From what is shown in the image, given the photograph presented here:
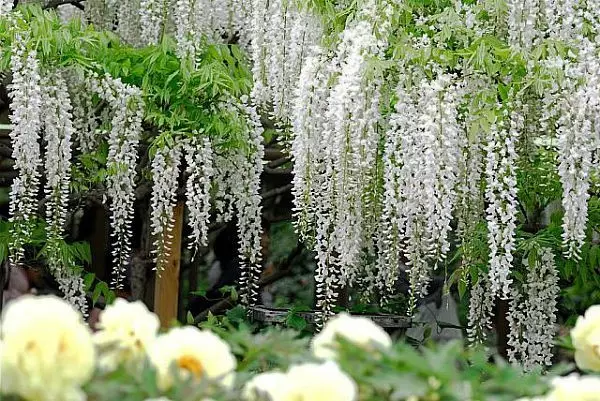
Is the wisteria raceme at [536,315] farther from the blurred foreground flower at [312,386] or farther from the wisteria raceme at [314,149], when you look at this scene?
the blurred foreground flower at [312,386]

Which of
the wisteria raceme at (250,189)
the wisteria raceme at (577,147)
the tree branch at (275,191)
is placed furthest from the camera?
the tree branch at (275,191)

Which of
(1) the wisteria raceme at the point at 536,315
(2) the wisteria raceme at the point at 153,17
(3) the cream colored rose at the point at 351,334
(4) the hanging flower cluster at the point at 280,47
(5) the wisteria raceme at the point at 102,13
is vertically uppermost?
(5) the wisteria raceme at the point at 102,13

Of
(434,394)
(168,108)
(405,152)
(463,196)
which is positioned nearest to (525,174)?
(463,196)

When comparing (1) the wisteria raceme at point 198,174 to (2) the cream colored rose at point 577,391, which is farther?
(1) the wisteria raceme at point 198,174

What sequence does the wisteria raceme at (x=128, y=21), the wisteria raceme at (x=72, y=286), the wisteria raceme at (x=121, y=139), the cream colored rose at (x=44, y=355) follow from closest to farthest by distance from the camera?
the cream colored rose at (x=44, y=355)
the wisteria raceme at (x=121, y=139)
the wisteria raceme at (x=72, y=286)
the wisteria raceme at (x=128, y=21)

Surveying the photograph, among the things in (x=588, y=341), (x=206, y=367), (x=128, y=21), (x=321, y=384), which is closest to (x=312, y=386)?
(x=321, y=384)

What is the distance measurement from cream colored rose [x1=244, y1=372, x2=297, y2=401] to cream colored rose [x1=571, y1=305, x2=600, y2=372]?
1.76 ft

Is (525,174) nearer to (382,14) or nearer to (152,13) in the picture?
(382,14)

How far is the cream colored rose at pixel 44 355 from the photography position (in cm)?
108

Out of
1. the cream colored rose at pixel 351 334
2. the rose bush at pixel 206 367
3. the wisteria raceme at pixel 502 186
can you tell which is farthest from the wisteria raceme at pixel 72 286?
the cream colored rose at pixel 351 334

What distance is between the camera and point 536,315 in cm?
509

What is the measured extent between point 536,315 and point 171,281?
1.98 m

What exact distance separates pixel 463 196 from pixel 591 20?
92 centimetres

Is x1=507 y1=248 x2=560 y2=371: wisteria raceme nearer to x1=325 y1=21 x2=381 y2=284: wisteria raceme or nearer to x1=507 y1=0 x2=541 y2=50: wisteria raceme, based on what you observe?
x1=325 y1=21 x2=381 y2=284: wisteria raceme
